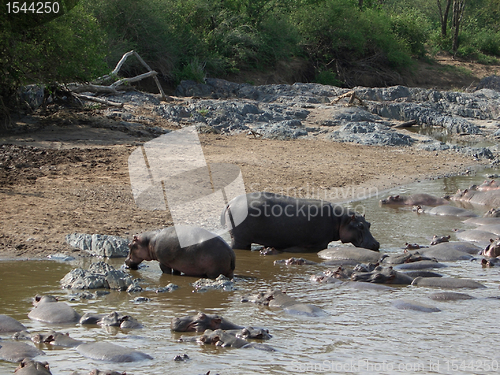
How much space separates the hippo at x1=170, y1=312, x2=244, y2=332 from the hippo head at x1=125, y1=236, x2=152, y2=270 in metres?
1.94

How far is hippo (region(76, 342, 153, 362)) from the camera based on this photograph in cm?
424

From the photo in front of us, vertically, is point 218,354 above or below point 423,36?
below

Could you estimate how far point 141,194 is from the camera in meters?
10.3

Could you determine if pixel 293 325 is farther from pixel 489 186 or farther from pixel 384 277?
pixel 489 186

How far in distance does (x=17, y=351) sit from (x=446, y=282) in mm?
4388

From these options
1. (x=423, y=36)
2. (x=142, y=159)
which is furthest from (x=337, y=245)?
(x=423, y=36)

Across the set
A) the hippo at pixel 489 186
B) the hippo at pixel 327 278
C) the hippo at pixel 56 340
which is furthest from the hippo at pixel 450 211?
the hippo at pixel 56 340

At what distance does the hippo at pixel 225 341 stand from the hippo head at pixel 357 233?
3.82 metres

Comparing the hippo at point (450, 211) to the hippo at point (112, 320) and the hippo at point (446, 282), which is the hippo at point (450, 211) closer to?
the hippo at point (446, 282)

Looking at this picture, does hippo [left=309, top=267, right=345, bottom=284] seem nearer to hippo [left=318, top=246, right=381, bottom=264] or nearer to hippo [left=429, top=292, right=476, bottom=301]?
hippo [left=318, top=246, right=381, bottom=264]

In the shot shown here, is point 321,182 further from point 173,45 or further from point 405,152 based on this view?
point 173,45

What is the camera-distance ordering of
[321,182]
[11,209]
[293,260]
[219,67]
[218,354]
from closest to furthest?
[218,354]
[293,260]
[11,209]
[321,182]
[219,67]

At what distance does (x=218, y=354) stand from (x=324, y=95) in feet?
72.7

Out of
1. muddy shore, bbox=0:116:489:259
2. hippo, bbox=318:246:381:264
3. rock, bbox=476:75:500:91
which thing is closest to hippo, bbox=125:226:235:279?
muddy shore, bbox=0:116:489:259
